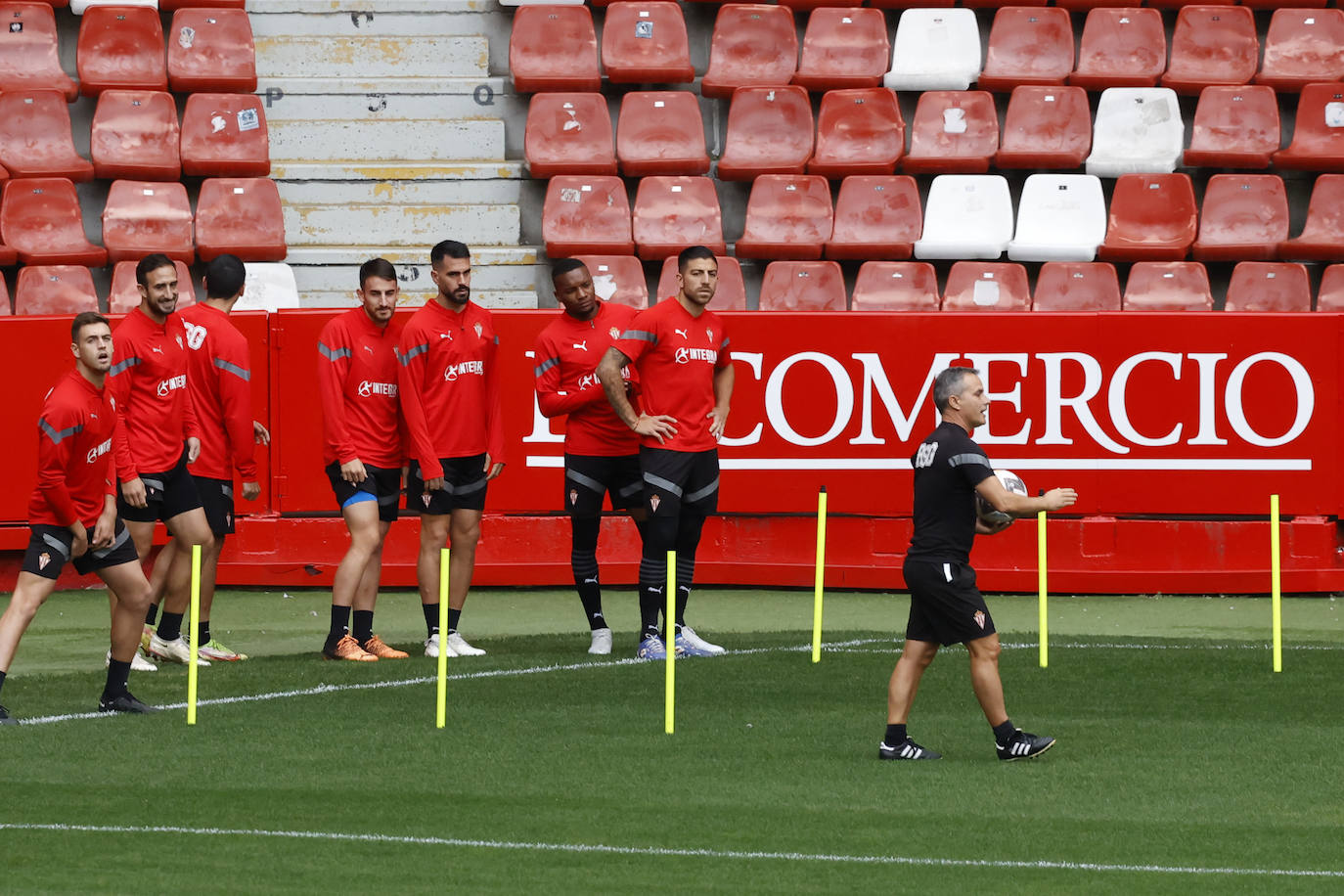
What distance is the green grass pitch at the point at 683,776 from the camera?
6.25 meters

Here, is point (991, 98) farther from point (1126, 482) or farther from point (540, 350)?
point (540, 350)

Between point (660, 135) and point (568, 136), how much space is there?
830 millimetres

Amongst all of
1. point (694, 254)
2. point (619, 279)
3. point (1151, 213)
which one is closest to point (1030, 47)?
point (1151, 213)

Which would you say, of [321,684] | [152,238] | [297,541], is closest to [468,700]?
[321,684]

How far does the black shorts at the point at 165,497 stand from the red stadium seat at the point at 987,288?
7357mm

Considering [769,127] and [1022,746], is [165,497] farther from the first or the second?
[769,127]

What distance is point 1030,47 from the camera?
18.5m

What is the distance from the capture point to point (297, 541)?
14.2 metres

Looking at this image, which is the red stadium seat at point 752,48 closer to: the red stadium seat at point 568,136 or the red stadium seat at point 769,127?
the red stadium seat at point 769,127

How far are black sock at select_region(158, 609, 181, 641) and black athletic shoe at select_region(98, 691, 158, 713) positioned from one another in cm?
184

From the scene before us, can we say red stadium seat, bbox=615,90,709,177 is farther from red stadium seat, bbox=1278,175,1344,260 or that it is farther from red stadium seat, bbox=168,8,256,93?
red stadium seat, bbox=1278,175,1344,260

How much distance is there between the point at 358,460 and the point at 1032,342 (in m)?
5.25

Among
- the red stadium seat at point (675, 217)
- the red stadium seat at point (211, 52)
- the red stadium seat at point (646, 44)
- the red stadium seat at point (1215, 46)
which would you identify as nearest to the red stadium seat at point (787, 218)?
the red stadium seat at point (675, 217)

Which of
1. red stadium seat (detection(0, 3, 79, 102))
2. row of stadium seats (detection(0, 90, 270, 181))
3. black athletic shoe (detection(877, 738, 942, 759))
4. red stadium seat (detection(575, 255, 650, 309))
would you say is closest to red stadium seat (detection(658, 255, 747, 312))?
red stadium seat (detection(575, 255, 650, 309))
